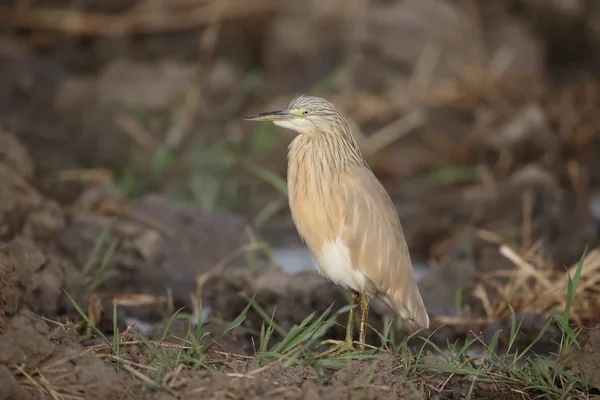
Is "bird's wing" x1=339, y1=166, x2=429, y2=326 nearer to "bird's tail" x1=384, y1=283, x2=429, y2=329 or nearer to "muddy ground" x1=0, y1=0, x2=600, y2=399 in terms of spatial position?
"bird's tail" x1=384, y1=283, x2=429, y2=329

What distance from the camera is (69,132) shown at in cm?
985

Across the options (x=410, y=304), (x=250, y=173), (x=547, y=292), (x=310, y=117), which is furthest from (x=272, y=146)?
(x=410, y=304)

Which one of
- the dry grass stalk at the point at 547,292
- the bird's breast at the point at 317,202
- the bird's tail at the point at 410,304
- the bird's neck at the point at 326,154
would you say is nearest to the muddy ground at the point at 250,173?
the dry grass stalk at the point at 547,292

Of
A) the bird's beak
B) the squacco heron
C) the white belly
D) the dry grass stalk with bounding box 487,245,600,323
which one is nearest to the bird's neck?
the squacco heron

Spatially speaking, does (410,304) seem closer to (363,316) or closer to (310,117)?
(363,316)

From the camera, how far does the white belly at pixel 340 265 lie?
4918 mm

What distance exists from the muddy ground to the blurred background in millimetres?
20

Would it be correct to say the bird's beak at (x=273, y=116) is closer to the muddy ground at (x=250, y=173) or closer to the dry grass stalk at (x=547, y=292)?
the muddy ground at (x=250, y=173)

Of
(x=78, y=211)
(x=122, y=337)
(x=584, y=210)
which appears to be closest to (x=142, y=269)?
(x=78, y=211)

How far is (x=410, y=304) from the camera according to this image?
4969mm

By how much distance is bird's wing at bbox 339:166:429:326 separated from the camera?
16.1 feet

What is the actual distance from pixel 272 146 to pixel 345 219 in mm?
4139

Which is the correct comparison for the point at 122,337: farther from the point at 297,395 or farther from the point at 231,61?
the point at 231,61

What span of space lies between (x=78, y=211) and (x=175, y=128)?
2399 mm
